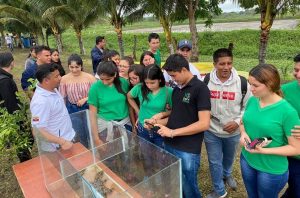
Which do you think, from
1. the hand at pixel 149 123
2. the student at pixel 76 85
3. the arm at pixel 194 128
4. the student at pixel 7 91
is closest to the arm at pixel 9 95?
the student at pixel 7 91

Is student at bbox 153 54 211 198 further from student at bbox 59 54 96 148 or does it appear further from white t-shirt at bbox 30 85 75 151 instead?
student at bbox 59 54 96 148

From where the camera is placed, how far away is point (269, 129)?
6.05ft

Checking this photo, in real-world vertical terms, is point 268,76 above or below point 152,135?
above

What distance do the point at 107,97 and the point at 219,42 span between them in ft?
53.4

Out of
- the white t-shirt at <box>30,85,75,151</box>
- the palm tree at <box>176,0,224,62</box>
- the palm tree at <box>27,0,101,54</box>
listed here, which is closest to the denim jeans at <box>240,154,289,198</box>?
the white t-shirt at <box>30,85,75,151</box>

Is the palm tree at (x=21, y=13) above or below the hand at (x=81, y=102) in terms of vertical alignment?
above

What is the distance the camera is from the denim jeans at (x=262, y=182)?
196cm

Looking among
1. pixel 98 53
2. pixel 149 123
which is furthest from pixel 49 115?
pixel 98 53

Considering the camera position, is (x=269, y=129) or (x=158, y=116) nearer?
(x=269, y=129)

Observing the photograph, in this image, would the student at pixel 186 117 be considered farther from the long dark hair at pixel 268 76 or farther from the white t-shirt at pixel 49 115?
the white t-shirt at pixel 49 115

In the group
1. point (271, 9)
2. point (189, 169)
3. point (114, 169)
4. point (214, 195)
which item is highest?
point (271, 9)

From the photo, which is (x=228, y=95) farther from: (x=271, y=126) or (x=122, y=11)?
(x=122, y=11)

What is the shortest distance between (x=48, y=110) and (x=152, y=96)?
3.10 ft

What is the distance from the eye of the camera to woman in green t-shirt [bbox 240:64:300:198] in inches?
70.8
